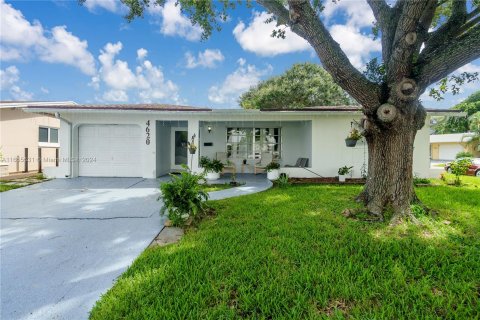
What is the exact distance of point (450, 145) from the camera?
29.0 meters

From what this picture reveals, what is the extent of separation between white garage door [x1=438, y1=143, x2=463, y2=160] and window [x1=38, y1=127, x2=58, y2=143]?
133 feet

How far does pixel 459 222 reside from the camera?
440 centimetres

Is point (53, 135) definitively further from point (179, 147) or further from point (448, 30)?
point (448, 30)

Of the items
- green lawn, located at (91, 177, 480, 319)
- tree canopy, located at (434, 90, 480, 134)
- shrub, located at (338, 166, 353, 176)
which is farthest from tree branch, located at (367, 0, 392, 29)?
tree canopy, located at (434, 90, 480, 134)

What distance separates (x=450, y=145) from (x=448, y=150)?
2.64ft

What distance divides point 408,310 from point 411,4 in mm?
4961

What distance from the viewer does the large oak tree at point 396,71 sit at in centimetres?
411

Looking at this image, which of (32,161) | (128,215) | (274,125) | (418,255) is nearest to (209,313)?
(418,255)

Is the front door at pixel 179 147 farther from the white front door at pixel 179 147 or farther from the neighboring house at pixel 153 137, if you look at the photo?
the neighboring house at pixel 153 137

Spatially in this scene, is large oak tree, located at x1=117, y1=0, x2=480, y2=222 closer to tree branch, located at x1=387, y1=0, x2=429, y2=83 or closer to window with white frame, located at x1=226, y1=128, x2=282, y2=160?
tree branch, located at x1=387, y1=0, x2=429, y2=83

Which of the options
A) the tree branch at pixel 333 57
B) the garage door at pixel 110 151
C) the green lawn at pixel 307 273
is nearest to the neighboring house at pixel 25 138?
the garage door at pixel 110 151

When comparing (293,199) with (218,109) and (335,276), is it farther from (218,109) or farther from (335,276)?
(218,109)

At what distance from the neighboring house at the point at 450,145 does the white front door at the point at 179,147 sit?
2915 centimetres

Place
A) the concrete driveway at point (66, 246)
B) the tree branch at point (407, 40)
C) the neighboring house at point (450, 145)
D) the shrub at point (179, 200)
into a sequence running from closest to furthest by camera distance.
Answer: the concrete driveway at point (66, 246) → the tree branch at point (407, 40) → the shrub at point (179, 200) → the neighboring house at point (450, 145)
